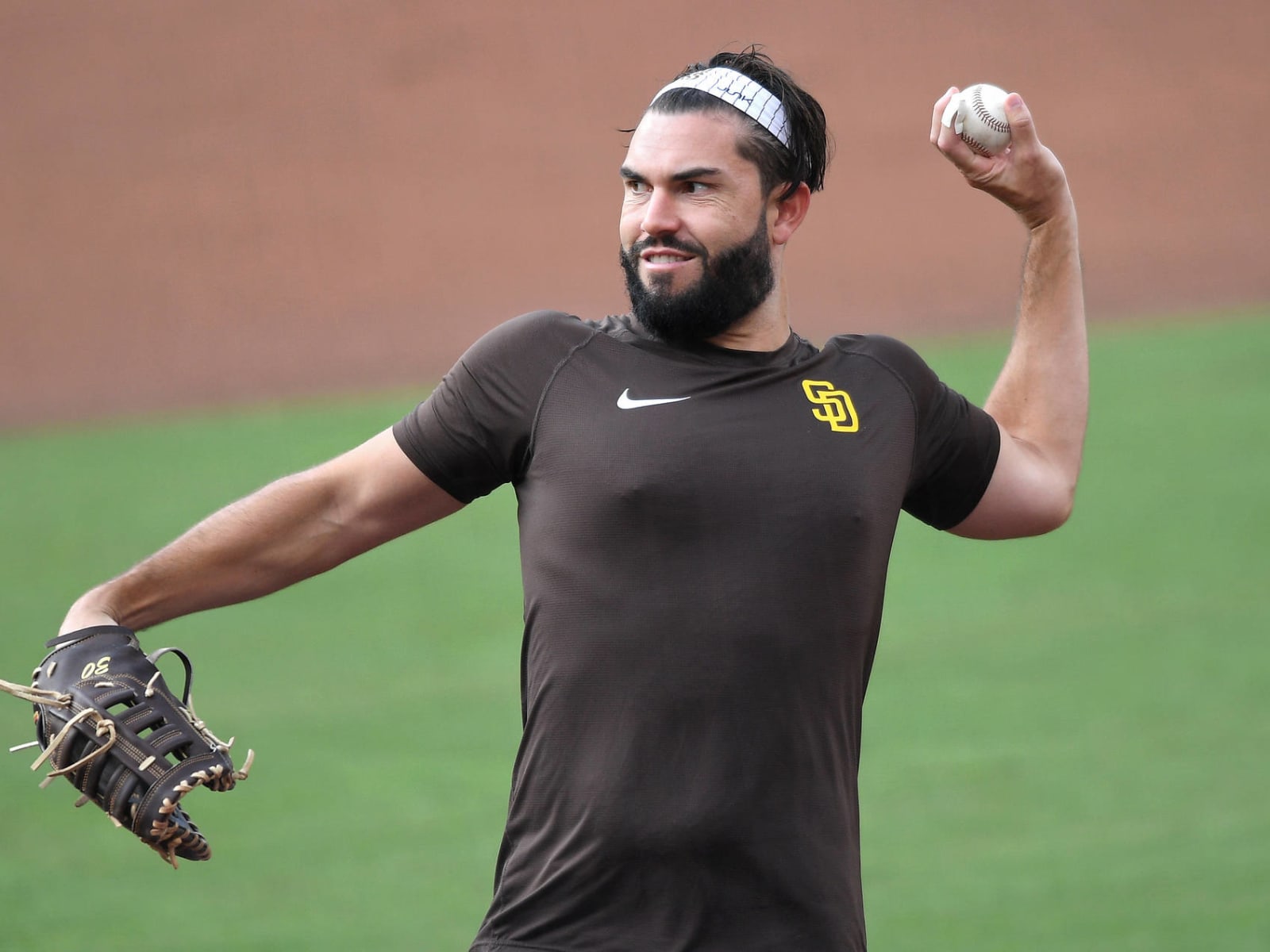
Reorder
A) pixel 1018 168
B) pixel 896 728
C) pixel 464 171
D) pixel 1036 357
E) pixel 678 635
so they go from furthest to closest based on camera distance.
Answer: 1. pixel 464 171
2. pixel 896 728
3. pixel 1036 357
4. pixel 1018 168
5. pixel 678 635

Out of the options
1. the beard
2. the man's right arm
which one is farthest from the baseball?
the man's right arm

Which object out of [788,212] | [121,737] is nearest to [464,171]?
[788,212]

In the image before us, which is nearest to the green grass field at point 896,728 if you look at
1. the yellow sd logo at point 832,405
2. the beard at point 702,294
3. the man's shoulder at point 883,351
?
the man's shoulder at point 883,351

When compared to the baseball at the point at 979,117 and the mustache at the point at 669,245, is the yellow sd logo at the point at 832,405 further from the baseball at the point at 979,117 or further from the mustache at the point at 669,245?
the baseball at the point at 979,117

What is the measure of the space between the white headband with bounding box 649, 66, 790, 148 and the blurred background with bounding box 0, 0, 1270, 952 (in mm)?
2129

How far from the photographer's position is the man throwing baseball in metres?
2.80

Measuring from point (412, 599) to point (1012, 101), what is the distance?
9.39 m

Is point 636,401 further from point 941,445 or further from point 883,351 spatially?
point 941,445

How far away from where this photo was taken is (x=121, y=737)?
9.27 ft

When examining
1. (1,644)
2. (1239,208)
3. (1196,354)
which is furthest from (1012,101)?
(1239,208)

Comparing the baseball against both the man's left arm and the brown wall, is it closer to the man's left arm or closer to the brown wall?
the man's left arm

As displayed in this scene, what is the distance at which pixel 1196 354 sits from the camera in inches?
720

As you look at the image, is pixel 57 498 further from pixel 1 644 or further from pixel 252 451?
pixel 1 644

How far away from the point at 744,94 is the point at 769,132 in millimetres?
83
